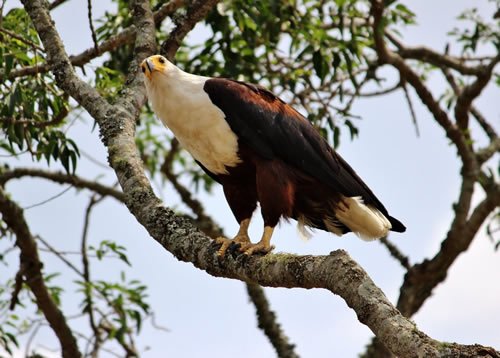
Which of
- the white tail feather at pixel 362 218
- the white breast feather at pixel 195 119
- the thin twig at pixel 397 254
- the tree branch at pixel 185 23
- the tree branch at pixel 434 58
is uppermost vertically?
the tree branch at pixel 434 58

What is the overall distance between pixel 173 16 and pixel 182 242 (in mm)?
2471

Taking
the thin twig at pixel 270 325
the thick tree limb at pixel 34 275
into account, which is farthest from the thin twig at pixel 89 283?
the thin twig at pixel 270 325

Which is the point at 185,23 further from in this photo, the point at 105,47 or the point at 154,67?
the point at 154,67

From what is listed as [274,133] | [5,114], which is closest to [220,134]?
[274,133]

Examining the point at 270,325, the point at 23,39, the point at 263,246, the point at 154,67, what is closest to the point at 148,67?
the point at 154,67

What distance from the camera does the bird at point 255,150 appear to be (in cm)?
543

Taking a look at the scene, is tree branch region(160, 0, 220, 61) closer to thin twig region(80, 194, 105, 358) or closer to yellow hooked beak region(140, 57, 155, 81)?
yellow hooked beak region(140, 57, 155, 81)

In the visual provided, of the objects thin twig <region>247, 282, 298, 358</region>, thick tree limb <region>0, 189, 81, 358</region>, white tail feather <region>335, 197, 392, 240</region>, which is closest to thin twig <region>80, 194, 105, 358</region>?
thick tree limb <region>0, 189, 81, 358</region>

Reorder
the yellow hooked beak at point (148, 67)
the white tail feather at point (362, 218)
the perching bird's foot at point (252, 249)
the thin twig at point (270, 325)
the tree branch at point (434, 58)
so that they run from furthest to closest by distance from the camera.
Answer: the tree branch at point (434, 58) → the thin twig at point (270, 325) → the white tail feather at point (362, 218) → the yellow hooked beak at point (148, 67) → the perching bird's foot at point (252, 249)

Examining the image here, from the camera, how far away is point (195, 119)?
5426 millimetres

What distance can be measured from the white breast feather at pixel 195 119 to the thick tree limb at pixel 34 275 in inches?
92.6

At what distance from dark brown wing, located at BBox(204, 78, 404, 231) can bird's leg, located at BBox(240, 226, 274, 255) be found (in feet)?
1.47

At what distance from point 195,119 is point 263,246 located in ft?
3.44

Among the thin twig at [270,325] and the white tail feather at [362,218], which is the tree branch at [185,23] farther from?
the thin twig at [270,325]
